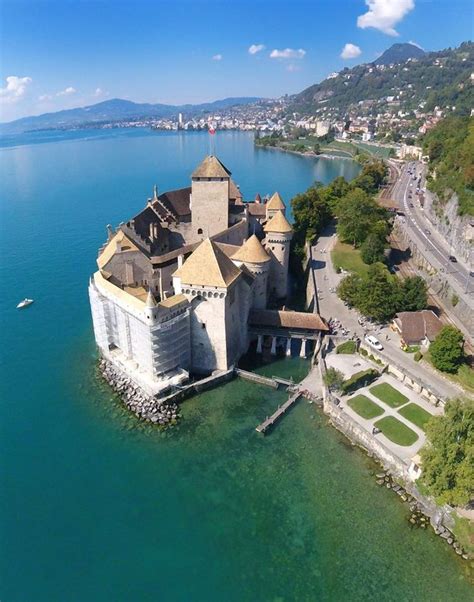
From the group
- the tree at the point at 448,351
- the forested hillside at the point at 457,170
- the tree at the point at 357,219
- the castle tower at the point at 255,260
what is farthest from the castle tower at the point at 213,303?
the forested hillside at the point at 457,170

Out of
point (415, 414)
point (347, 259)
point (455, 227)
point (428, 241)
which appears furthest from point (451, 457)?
point (428, 241)

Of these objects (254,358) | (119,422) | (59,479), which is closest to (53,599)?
(59,479)

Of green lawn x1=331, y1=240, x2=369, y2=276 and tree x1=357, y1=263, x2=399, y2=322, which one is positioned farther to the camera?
green lawn x1=331, y1=240, x2=369, y2=276

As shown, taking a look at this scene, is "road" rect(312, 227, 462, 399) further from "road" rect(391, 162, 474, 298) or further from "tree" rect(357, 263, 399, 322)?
"road" rect(391, 162, 474, 298)

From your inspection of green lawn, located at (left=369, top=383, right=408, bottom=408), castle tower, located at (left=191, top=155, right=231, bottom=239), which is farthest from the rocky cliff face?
castle tower, located at (left=191, top=155, right=231, bottom=239)

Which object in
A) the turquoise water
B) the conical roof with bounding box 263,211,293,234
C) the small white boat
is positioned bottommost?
the turquoise water

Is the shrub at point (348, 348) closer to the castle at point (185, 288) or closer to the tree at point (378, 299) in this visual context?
the tree at point (378, 299)

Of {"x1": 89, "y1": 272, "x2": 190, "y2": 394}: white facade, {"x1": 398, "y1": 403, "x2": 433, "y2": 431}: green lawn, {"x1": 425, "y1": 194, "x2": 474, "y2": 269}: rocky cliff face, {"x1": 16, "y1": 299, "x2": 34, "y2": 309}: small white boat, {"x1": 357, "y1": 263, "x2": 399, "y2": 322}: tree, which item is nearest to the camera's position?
{"x1": 398, "y1": 403, "x2": 433, "y2": 431}: green lawn
